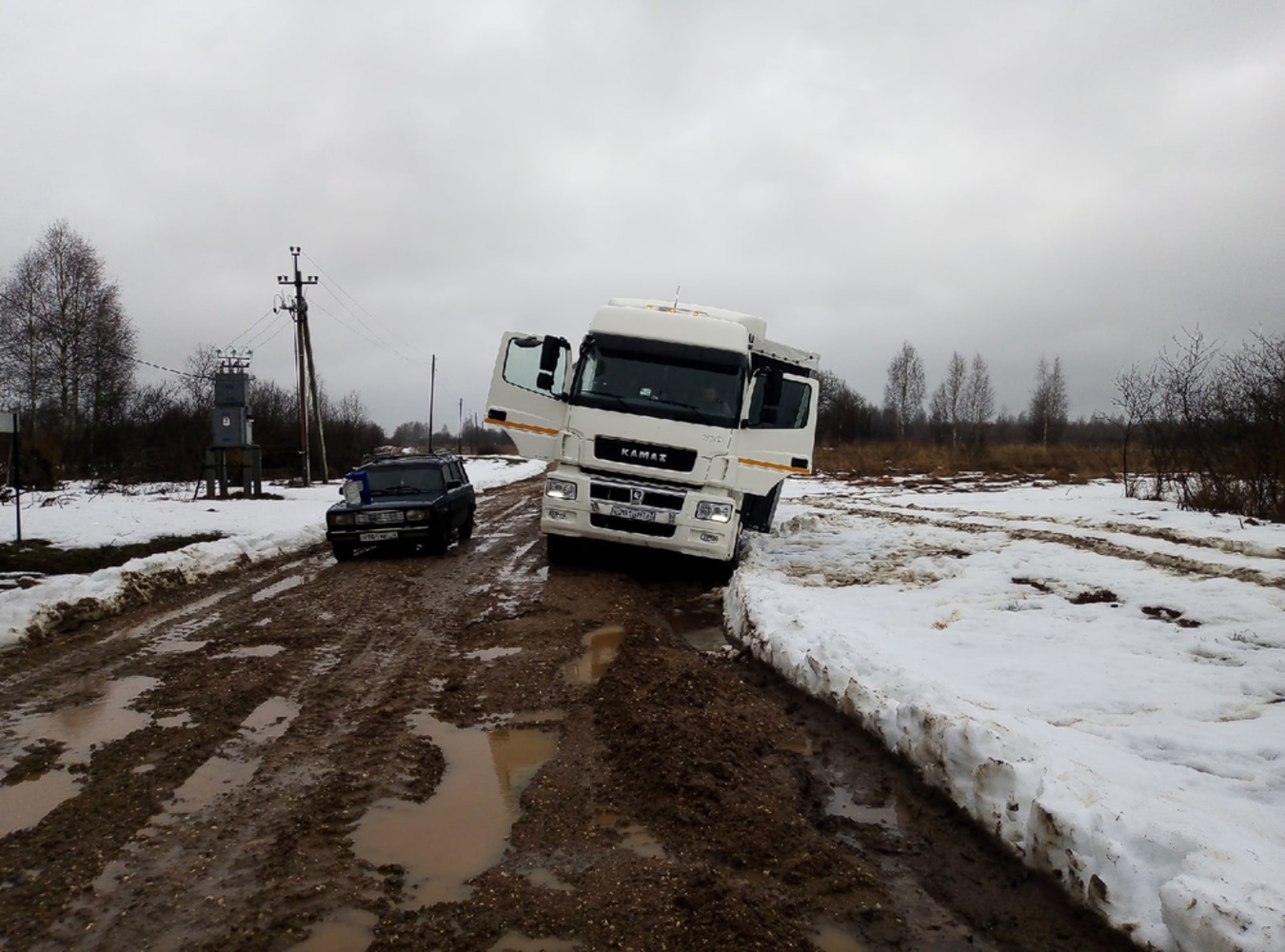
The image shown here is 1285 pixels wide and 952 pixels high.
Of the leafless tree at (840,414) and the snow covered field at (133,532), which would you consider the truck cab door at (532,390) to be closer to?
the snow covered field at (133,532)

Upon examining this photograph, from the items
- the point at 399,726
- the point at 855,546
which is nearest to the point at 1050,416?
the point at 855,546

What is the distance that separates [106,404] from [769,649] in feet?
123

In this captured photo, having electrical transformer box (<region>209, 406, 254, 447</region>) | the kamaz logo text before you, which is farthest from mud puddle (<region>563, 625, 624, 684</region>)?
electrical transformer box (<region>209, 406, 254, 447</region>)

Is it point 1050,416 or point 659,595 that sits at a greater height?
point 1050,416

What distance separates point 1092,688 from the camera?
6.05 meters

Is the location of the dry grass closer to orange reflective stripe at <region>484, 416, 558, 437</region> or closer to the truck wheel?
the truck wheel

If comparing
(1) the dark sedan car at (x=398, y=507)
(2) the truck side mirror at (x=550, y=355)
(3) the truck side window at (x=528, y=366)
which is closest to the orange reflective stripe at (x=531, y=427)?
(3) the truck side window at (x=528, y=366)

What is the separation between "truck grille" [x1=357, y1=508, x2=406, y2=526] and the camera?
13.6m

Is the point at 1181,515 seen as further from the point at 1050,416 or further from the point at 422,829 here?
the point at 1050,416

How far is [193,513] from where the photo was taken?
765 inches

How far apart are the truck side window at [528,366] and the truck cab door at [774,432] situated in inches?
105

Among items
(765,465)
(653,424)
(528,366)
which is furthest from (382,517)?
(765,465)

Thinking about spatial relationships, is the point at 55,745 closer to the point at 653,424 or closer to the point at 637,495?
the point at 637,495

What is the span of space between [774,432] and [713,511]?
4.94 ft
